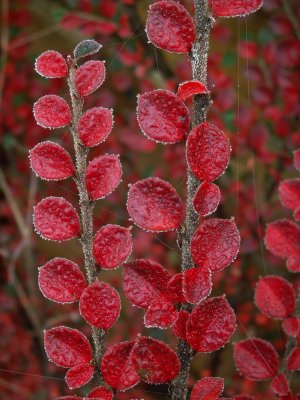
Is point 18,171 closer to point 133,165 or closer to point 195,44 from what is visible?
point 133,165

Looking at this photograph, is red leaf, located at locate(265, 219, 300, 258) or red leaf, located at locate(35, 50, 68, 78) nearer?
red leaf, located at locate(35, 50, 68, 78)

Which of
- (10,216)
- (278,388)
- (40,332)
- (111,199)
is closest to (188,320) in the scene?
(278,388)

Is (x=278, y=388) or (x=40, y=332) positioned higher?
(x=278, y=388)

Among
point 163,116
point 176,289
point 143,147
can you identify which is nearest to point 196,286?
point 176,289

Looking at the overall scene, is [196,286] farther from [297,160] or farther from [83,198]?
[297,160]

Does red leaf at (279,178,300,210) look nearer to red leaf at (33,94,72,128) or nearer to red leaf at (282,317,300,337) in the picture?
red leaf at (282,317,300,337)

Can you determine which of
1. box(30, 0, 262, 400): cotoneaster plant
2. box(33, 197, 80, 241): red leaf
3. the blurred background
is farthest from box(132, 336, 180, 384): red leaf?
the blurred background

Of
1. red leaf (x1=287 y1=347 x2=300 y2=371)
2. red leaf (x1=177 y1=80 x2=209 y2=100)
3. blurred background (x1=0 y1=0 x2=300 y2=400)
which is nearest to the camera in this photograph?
red leaf (x1=177 y1=80 x2=209 y2=100)

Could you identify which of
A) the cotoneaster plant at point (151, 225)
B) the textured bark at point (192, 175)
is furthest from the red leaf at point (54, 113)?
the textured bark at point (192, 175)
